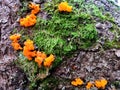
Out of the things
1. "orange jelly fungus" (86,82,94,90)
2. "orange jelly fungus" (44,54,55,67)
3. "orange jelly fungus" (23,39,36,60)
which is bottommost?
"orange jelly fungus" (86,82,94,90)

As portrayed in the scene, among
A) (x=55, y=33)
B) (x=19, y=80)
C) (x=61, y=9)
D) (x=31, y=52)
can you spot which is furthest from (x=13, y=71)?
(x=61, y=9)

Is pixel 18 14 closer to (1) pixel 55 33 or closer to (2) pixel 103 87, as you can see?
(1) pixel 55 33

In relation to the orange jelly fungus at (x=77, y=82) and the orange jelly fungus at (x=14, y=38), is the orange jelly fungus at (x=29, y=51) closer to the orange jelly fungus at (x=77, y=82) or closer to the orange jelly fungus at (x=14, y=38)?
the orange jelly fungus at (x=14, y=38)

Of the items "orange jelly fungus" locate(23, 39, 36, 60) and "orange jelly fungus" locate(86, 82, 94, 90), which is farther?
"orange jelly fungus" locate(23, 39, 36, 60)

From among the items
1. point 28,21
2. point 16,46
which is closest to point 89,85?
point 16,46

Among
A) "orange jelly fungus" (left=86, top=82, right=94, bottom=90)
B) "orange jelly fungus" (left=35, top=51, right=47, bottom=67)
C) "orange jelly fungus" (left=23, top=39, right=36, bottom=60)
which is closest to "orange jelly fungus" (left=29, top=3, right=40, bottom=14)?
"orange jelly fungus" (left=23, top=39, right=36, bottom=60)

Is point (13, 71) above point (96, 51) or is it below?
below

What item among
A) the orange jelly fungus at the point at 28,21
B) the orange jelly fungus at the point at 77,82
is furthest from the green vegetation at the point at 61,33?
the orange jelly fungus at the point at 77,82

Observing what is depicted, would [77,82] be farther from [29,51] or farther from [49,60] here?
[29,51]

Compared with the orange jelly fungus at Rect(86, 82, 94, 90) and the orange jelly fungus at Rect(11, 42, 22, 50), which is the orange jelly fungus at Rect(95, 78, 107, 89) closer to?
the orange jelly fungus at Rect(86, 82, 94, 90)
